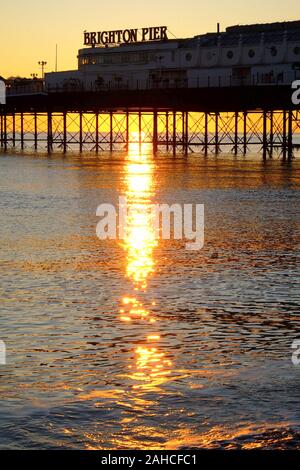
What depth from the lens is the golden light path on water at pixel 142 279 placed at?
582 inches

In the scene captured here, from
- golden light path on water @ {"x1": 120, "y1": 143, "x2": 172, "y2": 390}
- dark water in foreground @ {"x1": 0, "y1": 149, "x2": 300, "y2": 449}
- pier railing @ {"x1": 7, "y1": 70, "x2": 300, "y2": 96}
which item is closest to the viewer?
dark water in foreground @ {"x1": 0, "y1": 149, "x2": 300, "y2": 449}

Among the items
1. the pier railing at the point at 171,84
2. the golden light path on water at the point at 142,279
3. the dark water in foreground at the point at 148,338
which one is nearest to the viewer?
the dark water in foreground at the point at 148,338

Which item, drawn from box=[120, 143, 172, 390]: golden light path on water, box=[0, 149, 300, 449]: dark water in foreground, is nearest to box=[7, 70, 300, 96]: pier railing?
box=[120, 143, 172, 390]: golden light path on water

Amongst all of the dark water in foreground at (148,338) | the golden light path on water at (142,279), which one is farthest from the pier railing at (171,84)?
the dark water in foreground at (148,338)

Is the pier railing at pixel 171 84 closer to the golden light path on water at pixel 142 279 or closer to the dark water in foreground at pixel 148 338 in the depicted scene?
the golden light path on water at pixel 142 279

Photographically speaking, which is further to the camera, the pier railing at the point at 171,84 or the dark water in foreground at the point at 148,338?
the pier railing at the point at 171,84

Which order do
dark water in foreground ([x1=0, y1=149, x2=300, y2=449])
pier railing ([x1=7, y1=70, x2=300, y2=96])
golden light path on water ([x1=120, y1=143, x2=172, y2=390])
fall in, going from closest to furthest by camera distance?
dark water in foreground ([x1=0, y1=149, x2=300, y2=449]) → golden light path on water ([x1=120, y1=143, x2=172, y2=390]) → pier railing ([x1=7, y1=70, x2=300, y2=96])

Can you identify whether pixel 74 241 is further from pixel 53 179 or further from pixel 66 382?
pixel 53 179

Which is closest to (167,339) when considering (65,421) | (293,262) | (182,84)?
(65,421)

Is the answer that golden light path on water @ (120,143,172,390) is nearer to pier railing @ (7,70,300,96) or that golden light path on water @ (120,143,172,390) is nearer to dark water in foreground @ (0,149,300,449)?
dark water in foreground @ (0,149,300,449)

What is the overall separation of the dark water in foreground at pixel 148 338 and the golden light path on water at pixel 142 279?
0.14ft

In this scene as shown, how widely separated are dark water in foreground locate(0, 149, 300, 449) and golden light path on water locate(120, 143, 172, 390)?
44 mm

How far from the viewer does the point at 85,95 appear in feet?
345

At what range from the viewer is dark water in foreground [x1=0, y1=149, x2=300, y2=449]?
12.5m
